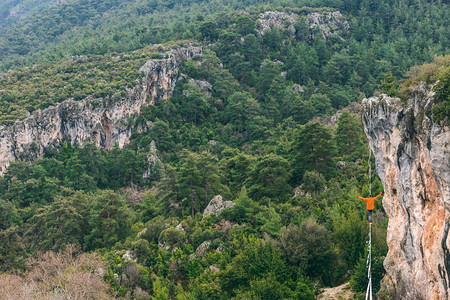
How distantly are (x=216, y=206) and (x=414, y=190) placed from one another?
2181 centimetres

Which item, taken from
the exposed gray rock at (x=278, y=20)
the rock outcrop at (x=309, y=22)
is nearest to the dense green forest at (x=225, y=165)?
the rock outcrop at (x=309, y=22)

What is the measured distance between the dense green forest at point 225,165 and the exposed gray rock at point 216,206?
1032 millimetres

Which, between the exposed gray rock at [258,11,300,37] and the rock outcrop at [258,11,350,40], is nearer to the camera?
the exposed gray rock at [258,11,300,37]

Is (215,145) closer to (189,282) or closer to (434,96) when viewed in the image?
(189,282)

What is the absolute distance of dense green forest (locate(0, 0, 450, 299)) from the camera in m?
23.7

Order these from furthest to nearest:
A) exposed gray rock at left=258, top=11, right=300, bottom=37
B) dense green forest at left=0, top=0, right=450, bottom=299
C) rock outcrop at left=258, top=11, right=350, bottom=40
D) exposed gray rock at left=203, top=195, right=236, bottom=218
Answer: rock outcrop at left=258, top=11, right=350, bottom=40 < exposed gray rock at left=258, top=11, right=300, bottom=37 < exposed gray rock at left=203, top=195, right=236, bottom=218 < dense green forest at left=0, top=0, right=450, bottom=299

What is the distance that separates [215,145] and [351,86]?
25.6 metres

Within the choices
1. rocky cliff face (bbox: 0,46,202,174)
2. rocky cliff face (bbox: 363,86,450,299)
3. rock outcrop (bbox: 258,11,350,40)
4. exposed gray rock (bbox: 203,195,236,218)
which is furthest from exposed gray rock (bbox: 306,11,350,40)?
rocky cliff face (bbox: 363,86,450,299)

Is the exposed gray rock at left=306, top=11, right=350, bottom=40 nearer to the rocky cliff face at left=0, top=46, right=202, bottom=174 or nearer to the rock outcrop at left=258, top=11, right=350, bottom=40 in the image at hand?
the rock outcrop at left=258, top=11, right=350, bottom=40

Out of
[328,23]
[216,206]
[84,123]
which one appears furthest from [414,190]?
[328,23]

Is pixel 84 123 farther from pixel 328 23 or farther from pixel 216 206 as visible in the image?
pixel 328 23

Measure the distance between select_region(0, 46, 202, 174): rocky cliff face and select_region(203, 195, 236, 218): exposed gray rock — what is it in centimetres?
2615

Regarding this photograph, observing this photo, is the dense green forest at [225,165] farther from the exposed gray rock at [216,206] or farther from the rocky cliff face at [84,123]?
the rocky cliff face at [84,123]

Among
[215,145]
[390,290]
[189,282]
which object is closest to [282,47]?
[215,145]
